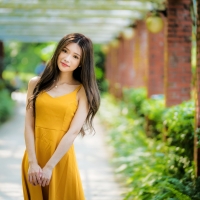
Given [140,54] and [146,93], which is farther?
[140,54]

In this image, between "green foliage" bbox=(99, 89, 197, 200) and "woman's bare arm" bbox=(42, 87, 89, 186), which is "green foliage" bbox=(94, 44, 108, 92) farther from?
"woman's bare arm" bbox=(42, 87, 89, 186)

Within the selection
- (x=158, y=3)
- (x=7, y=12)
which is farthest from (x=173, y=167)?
(x=7, y=12)

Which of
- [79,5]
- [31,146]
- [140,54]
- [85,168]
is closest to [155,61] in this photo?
[79,5]

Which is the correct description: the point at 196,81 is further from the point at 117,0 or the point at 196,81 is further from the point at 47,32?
the point at 47,32

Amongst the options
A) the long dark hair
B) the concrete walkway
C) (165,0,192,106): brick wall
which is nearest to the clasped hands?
the long dark hair

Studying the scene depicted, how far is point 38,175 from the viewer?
9.91ft

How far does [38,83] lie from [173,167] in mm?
2949

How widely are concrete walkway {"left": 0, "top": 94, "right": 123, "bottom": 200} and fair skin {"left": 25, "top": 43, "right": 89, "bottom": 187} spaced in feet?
8.85

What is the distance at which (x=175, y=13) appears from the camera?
7.86 meters

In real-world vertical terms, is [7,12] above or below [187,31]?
above

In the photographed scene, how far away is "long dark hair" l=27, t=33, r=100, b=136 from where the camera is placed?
10.6 feet

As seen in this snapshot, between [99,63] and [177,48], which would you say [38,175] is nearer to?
[177,48]

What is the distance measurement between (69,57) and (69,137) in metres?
0.54

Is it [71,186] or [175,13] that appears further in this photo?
[175,13]
